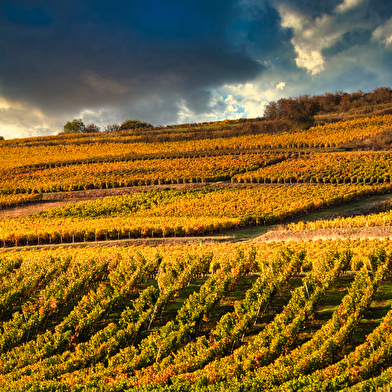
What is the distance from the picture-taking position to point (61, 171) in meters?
66.7

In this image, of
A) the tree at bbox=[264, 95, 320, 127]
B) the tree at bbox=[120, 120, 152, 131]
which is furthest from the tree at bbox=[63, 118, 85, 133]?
the tree at bbox=[264, 95, 320, 127]

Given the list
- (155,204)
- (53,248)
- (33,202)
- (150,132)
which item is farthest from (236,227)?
(150,132)

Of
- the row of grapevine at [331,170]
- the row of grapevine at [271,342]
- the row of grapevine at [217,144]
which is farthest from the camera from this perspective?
the row of grapevine at [217,144]

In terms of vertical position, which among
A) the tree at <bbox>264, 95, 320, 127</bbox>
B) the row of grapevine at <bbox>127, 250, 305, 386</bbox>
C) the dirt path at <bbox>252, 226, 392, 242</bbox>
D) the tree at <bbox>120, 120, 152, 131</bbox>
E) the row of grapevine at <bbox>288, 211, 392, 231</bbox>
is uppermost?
the tree at <bbox>120, 120, 152, 131</bbox>

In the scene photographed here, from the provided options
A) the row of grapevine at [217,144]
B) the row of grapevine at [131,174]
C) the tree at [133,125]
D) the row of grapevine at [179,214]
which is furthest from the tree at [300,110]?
the tree at [133,125]

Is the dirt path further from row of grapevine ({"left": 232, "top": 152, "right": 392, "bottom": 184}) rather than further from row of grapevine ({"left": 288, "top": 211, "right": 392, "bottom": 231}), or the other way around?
row of grapevine ({"left": 232, "top": 152, "right": 392, "bottom": 184})

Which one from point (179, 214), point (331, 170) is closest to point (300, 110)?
point (331, 170)

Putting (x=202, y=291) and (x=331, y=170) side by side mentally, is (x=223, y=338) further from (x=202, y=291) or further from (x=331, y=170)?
(x=331, y=170)

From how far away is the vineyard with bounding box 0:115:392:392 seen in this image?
10219mm

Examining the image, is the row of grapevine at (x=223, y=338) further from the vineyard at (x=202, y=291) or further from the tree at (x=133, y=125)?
the tree at (x=133, y=125)

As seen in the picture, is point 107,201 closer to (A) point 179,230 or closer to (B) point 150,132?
(A) point 179,230

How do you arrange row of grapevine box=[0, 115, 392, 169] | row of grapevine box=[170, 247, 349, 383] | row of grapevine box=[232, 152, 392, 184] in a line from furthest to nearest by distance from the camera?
row of grapevine box=[0, 115, 392, 169] < row of grapevine box=[232, 152, 392, 184] < row of grapevine box=[170, 247, 349, 383]

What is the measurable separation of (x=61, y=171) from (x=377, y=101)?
340ft

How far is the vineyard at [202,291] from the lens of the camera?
10.2 m
